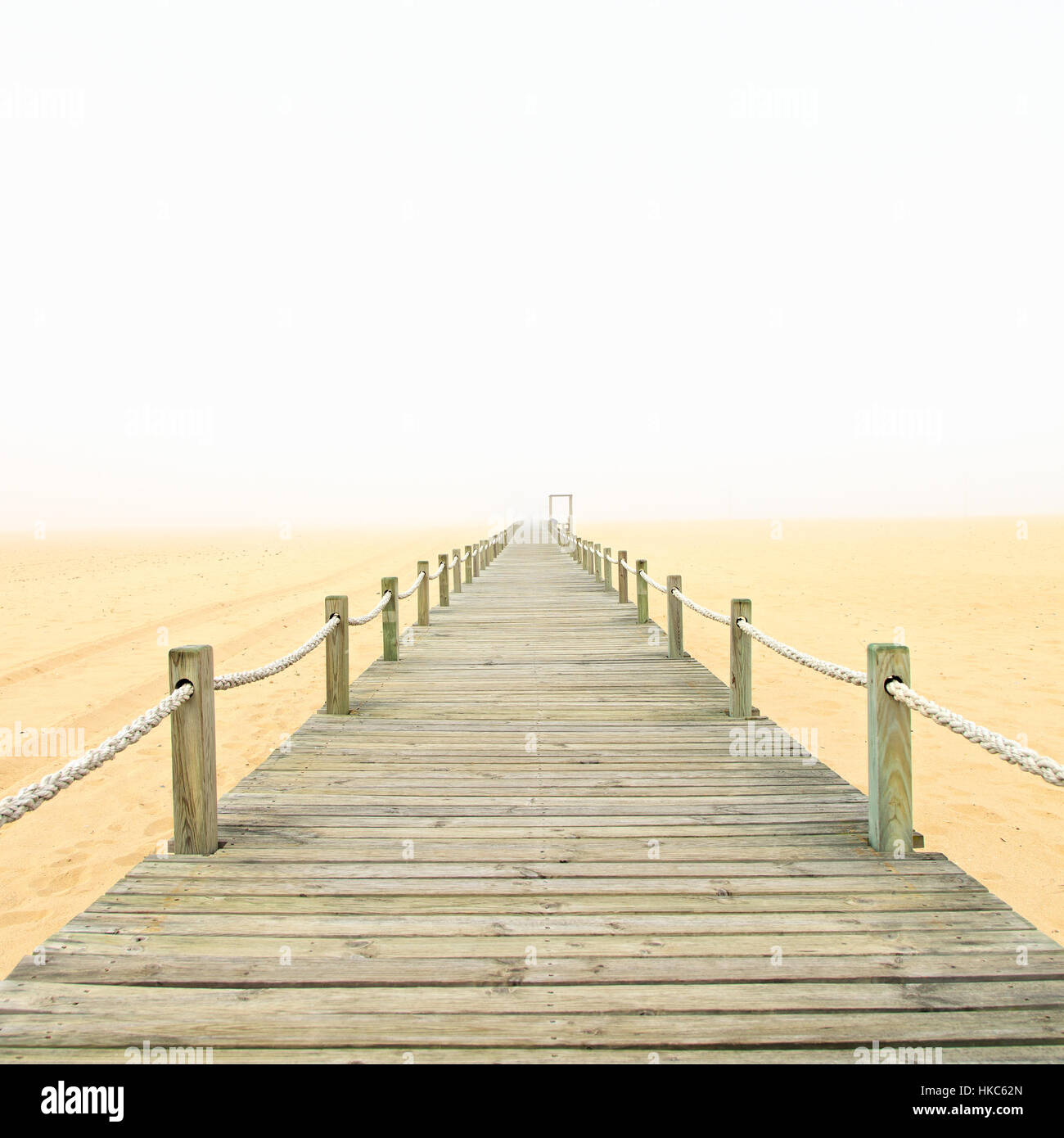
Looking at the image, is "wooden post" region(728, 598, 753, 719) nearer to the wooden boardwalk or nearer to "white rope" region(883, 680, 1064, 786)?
the wooden boardwalk

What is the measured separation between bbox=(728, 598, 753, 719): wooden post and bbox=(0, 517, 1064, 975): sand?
1.44 metres

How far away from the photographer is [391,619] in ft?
25.4

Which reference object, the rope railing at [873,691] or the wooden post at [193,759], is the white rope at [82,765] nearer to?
the wooden post at [193,759]

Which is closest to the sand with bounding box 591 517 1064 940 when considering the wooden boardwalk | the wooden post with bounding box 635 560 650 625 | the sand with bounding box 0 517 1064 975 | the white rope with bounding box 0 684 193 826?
the sand with bounding box 0 517 1064 975

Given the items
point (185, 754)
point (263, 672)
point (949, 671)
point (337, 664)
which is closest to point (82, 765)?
point (185, 754)

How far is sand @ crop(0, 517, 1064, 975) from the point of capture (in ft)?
16.3

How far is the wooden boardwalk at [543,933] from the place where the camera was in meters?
2.21

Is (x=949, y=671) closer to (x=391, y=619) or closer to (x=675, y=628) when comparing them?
(x=675, y=628)

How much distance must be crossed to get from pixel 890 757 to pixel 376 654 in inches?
A: 376

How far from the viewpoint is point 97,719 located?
8.30 m

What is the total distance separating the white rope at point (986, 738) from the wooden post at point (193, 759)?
330 centimetres

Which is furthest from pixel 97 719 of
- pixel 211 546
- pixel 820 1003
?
pixel 211 546

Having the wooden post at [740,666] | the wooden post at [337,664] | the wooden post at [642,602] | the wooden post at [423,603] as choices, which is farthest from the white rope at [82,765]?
the wooden post at [642,602]
